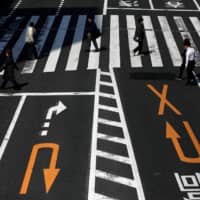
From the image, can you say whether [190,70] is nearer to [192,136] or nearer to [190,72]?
[190,72]

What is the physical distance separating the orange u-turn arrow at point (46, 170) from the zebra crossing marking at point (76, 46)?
735cm

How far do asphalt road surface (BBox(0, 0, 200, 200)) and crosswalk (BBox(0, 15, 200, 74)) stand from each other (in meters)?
0.05

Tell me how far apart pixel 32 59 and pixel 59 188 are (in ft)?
37.6

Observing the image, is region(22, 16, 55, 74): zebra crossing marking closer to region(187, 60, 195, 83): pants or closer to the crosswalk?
the crosswalk

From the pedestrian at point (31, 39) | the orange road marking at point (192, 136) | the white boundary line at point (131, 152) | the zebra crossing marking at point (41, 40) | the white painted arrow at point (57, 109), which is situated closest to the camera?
the white boundary line at point (131, 152)

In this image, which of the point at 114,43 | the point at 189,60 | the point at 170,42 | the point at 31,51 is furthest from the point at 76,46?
the point at 189,60

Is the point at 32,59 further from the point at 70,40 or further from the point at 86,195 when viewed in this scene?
the point at 86,195

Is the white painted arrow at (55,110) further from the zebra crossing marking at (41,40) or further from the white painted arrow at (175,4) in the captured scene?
the white painted arrow at (175,4)

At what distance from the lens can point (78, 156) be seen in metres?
13.6

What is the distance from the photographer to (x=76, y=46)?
24.0 meters

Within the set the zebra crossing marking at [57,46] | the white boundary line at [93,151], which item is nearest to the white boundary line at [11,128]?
the white boundary line at [93,151]

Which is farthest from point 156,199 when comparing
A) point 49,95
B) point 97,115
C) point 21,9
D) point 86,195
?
point 21,9

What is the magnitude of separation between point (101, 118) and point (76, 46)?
29.0ft

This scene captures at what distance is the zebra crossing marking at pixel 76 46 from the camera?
842 inches
